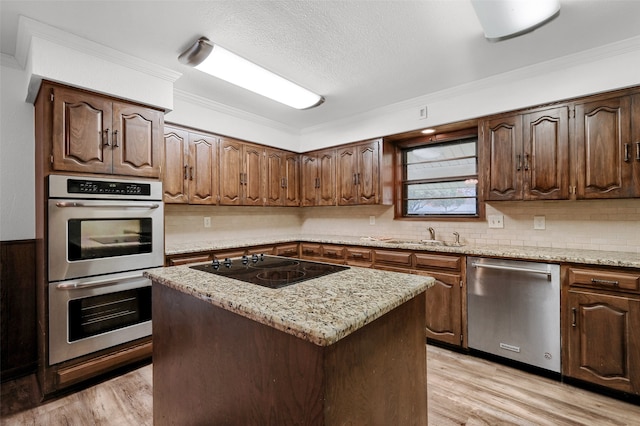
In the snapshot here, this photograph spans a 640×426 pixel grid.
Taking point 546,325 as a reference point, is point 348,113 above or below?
above

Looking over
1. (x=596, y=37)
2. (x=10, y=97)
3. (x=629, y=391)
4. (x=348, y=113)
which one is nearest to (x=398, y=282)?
(x=629, y=391)

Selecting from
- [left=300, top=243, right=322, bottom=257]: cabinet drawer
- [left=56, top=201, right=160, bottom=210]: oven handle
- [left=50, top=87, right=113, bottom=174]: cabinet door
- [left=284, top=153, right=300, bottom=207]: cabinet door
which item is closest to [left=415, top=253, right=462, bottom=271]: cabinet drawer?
[left=300, top=243, right=322, bottom=257]: cabinet drawer

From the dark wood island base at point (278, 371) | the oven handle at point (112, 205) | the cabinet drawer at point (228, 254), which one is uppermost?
the oven handle at point (112, 205)

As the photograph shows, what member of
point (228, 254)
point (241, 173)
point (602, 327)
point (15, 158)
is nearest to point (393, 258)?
point (602, 327)

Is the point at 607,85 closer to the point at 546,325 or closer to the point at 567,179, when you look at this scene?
the point at 567,179

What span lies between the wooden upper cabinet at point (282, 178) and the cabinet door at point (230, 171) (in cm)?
44

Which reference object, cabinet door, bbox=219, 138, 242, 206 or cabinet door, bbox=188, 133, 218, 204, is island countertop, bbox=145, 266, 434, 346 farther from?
cabinet door, bbox=219, 138, 242, 206

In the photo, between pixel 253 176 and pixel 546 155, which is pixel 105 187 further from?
pixel 546 155

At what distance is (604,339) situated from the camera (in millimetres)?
2053

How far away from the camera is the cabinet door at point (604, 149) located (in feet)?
7.32

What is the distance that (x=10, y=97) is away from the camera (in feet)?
7.82

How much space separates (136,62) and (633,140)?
3.86 meters

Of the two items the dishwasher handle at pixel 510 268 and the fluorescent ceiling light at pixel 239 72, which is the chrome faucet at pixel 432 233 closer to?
the dishwasher handle at pixel 510 268

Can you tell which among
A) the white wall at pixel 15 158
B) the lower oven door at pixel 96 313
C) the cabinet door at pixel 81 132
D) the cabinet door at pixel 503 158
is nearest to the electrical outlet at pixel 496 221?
the cabinet door at pixel 503 158
